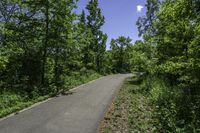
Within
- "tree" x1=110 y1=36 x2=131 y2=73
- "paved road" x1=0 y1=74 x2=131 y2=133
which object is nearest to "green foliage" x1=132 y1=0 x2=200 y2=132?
"paved road" x1=0 y1=74 x2=131 y2=133

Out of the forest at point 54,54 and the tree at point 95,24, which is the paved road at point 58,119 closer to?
the forest at point 54,54

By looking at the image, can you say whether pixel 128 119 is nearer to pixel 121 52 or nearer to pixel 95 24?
pixel 95 24

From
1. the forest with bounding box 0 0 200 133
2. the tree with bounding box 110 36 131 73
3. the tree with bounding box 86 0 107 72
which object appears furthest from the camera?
the tree with bounding box 110 36 131 73

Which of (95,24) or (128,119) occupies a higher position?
(95,24)

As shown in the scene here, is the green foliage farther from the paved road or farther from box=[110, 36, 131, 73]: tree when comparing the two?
box=[110, 36, 131, 73]: tree

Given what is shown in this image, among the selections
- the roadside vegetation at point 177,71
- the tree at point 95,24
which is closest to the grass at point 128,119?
the roadside vegetation at point 177,71

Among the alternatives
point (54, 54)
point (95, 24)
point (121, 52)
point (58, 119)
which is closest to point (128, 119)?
point (58, 119)

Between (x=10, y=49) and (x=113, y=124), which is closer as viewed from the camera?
(x=113, y=124)

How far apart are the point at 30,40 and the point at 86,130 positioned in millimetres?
11389

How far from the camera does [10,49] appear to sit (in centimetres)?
1488

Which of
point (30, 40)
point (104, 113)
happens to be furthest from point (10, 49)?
point (104, 113)

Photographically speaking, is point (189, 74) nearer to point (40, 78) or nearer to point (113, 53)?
point (40, 78)

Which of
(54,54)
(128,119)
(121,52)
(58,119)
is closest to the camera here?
(58,119)

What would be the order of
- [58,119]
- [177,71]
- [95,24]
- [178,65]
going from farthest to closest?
[95,24] < [177,71] < [178,65] < [58,119]
